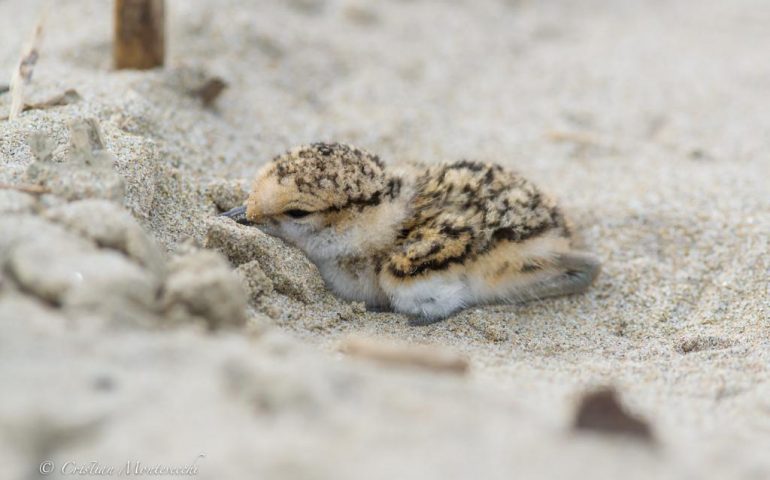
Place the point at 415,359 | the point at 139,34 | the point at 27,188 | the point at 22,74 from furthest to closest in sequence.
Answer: the point at 139,34 < the point at 22,74 < the point at 27,188 < the point at 415,359

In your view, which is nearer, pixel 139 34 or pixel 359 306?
pixel 359 306

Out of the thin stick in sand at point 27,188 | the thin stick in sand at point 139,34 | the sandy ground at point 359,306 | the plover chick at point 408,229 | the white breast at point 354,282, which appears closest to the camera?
the sandy ground at point 359,306

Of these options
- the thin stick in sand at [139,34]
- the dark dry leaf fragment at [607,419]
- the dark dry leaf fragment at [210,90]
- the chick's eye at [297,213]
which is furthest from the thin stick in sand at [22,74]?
the dark dry leaf fragment at [607,419]

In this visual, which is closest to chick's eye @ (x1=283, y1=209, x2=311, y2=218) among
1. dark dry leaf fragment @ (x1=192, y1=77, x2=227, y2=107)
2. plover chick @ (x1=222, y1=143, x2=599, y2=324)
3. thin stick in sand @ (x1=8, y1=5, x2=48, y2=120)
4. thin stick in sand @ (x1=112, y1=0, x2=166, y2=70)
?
plover chick @ (x1=222, y1=143, x2=599, y2=324)

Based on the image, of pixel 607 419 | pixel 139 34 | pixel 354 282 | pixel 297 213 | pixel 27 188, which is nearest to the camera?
pixel 607 419

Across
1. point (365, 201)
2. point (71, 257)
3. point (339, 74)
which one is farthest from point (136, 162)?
point (339, 74)

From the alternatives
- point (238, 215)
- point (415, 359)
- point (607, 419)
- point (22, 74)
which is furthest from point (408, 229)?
point (22, 74)

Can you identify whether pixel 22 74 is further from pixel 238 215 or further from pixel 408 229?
pixel 408 229

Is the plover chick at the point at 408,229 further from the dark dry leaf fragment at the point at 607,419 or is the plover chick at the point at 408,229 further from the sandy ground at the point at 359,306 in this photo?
the dark dry leaf fragment at the point at 607,419

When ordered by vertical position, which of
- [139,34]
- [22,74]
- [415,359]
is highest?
[139,34]
